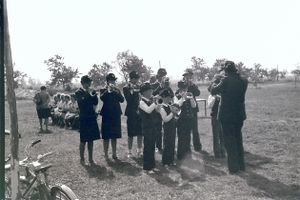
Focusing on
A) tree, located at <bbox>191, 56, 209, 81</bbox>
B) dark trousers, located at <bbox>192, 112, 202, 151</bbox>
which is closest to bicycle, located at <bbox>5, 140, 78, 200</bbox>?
dark trousers, located at <bbox>192, 112, 202, 151</bbox>

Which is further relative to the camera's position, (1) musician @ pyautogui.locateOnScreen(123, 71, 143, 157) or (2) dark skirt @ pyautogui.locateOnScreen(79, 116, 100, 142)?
(1) musician @ pyautogui.locateOnScreen(123, 71, 143, 157)

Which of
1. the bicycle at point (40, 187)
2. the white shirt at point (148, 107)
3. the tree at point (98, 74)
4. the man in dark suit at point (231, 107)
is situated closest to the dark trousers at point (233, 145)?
the man in dark suit at point (231, 107)

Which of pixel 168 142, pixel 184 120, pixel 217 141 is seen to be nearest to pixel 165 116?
pixel 168 142

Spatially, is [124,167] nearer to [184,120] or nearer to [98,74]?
[184,120]

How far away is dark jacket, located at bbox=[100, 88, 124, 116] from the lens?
9641 millimetres

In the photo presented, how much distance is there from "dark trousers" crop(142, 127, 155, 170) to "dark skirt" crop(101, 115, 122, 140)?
1477mm

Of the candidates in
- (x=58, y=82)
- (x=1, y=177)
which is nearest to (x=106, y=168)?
(x=1, y=177)

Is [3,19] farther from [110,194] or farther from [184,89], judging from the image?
[184,89]

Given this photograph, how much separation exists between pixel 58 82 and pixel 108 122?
44.4 meters

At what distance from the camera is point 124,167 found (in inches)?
358

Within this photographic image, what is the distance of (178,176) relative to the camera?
8055 millimetres

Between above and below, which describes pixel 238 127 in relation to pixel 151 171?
above

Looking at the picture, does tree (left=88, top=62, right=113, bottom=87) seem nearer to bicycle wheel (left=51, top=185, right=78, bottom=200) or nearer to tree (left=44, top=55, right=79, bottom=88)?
tree (left=44, top=55, right=79, bottom=88)

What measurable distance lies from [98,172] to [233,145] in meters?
3.16
